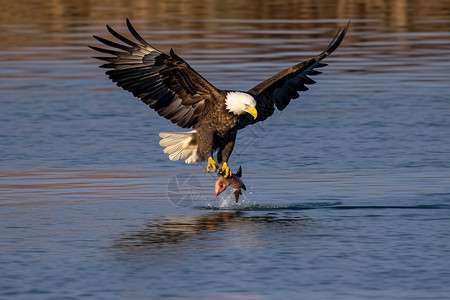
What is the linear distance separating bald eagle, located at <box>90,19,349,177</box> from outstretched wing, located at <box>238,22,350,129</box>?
0.04ft

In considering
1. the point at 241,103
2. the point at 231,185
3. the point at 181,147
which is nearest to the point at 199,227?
the point at 231,185

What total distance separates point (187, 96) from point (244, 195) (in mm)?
930

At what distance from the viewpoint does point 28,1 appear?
31.3 metres

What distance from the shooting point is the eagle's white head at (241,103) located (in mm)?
9000

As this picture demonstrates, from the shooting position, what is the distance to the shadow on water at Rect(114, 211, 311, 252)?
7.73 metres

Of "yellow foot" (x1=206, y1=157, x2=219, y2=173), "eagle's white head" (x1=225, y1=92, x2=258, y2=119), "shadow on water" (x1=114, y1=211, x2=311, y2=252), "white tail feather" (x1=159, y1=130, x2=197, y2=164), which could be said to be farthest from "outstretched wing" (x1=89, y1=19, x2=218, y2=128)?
"shadow on water" (x1=114, y1=211, x2=311, y2=252)

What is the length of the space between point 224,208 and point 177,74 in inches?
44.5

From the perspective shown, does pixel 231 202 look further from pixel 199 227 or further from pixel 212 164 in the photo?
pixel 199 227

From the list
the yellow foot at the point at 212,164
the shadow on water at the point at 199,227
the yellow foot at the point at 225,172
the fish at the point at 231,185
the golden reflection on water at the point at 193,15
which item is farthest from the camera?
the golden reflection on water at the point at 193,15

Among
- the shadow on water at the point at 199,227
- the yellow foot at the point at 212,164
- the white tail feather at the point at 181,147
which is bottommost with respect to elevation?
the shadow on water at the point at 199,227

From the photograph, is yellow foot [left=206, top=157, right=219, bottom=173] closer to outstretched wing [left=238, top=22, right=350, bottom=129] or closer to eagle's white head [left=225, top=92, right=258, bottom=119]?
outstretched wing [left=238, top=22, right=350, bottom=129]

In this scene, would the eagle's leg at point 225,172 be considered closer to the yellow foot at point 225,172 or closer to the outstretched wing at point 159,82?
the yellow foot at point 225,172

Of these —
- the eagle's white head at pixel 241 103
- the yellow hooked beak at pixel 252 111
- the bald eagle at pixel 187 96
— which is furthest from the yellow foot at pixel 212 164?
the yellow hooked beak at pixel 252 111

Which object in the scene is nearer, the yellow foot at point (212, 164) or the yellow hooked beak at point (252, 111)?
the yellow hooked beak at point (252, 111)
